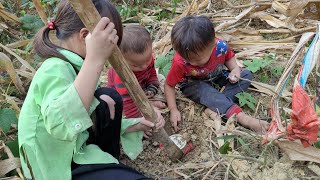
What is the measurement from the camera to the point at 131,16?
149 inches

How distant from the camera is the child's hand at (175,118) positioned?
96.1 inches

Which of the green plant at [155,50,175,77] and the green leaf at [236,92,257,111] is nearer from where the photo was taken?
the green leaf at [236,92,257,111]

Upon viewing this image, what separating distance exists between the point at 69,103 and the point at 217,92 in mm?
1257

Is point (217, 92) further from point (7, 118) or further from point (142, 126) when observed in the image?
point (7, 118)

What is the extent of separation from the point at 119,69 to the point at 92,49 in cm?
17

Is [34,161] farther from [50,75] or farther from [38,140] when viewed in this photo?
[50,75]

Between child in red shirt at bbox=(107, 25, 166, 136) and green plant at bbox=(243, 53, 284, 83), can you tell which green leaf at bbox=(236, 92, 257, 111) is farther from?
child in red shirt at bbox=(107, 25, 166, 136)

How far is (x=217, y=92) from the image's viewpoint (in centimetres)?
253

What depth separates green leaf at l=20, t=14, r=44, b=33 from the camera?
362 centimetres

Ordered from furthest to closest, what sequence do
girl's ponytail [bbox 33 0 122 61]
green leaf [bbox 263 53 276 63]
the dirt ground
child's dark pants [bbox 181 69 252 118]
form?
green leaf [bbox 263 53 276 63] < child's dark pants [bbox 181 69 252 118] < the dirt ground < girl's ponytail [bbox 33 0 122 61]

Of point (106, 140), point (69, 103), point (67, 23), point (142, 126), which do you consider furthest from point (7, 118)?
point (69, 103)

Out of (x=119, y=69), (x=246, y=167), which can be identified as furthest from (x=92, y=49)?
(x=246, y=167)

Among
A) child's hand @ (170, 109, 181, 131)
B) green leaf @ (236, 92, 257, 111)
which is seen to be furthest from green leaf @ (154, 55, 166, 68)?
green leaf @ (236, 92, 257, 111)

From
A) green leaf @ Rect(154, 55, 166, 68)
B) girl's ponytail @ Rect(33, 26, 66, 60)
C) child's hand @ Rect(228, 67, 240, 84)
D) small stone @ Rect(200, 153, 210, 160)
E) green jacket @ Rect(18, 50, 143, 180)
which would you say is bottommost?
small stone @ Rect(200, 153, 210, 160)
